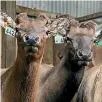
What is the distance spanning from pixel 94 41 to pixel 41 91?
1028 mm

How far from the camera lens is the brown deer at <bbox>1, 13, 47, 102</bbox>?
4.36m

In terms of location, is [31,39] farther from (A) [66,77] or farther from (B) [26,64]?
(A) [66,77]

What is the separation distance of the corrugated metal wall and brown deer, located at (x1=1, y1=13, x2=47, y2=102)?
3.63 m

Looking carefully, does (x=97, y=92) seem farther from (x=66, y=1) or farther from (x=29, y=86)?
(x=66, y=1)

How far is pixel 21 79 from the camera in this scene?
4691 millimetres

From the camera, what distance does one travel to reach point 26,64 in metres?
4.54

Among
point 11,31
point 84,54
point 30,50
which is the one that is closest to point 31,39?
point 30,50

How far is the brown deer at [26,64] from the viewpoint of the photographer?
436 centimetres

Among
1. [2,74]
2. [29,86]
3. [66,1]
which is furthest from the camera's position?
[66,1]

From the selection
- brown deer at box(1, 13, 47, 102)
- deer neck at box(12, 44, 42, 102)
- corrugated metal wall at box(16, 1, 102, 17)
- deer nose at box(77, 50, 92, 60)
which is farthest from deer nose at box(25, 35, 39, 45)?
corrugated metal wall at box(16, 1, 102, 17)

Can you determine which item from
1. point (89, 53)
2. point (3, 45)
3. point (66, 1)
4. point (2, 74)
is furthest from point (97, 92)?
point (66, 1)

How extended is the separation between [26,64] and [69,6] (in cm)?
478

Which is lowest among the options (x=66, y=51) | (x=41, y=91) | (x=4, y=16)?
(x=41, y=91)

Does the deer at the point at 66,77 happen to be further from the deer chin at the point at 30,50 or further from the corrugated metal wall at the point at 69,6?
the corrugated metal wall at the point at 69,6
